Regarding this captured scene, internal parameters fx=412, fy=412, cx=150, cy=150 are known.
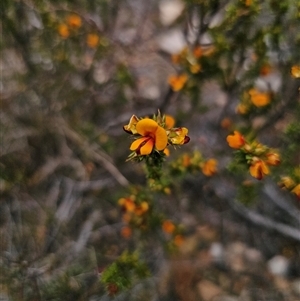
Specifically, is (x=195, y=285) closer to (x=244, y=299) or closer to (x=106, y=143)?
(x=244, y=299)

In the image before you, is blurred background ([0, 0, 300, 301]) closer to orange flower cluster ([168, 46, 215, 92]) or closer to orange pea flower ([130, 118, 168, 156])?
orange flower cluster ([168, 46, 215, 92])

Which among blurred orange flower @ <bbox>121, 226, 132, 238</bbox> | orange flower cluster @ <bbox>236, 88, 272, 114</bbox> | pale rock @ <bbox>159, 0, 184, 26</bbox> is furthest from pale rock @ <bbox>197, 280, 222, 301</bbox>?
pale rock @ <bbox>159, 0, 184, 26</bbox>

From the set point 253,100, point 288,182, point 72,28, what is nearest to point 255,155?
point 288,182

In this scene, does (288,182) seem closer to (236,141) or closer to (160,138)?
(236,141)

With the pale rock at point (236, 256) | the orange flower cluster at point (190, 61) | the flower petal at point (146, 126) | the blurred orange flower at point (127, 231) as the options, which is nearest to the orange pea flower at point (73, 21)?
the orange flower cluster at point (190, 61)

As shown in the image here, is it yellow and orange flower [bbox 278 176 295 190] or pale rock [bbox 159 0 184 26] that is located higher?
pale rock [bbox 159 0 184 26]

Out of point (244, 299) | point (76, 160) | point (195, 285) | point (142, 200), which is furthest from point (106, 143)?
point (244, 299)
